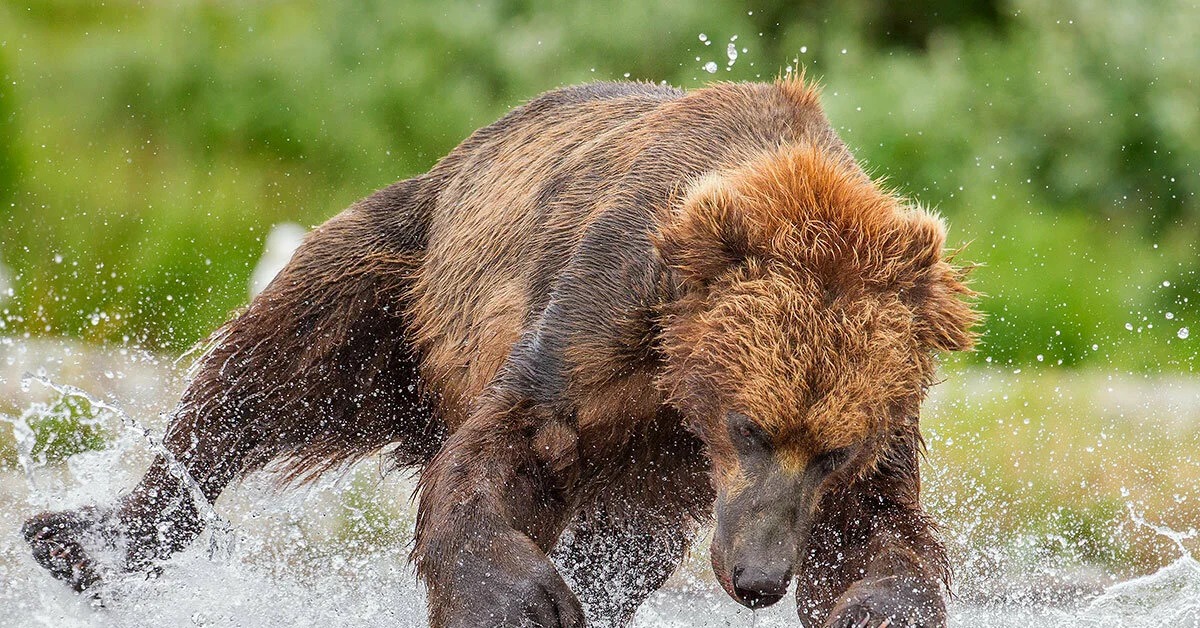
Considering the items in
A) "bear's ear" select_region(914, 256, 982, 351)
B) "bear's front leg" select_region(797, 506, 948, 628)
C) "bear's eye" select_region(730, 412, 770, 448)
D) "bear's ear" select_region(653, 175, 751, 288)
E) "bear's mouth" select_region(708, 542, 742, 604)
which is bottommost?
"bear's front leg" select_region(797, 506, 948, 628)

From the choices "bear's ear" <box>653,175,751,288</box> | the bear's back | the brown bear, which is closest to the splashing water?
the brown bear

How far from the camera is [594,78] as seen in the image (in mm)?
12000

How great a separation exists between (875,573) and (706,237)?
44.4 inches

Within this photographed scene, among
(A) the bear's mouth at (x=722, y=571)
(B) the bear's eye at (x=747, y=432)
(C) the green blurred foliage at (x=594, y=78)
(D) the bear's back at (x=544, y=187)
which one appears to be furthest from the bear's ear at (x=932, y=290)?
(C) the green blurred foliage at (x=594, y=78)

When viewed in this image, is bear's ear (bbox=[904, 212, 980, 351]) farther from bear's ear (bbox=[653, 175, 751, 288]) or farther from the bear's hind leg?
the bear's hind leg

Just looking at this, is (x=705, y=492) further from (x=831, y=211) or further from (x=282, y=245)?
(x=282, y=245)

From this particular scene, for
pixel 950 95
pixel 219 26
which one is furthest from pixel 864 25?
pixel 219 26

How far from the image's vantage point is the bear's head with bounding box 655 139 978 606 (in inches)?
161

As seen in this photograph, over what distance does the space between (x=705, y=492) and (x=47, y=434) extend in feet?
15.4

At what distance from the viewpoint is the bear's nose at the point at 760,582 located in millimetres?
3998

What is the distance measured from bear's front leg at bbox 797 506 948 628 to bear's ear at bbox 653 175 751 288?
0.92 m

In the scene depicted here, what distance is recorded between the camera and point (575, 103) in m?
6.07

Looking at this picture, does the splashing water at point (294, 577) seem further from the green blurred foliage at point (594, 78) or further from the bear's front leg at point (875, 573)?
the green blurred foliage at point (594, 78)

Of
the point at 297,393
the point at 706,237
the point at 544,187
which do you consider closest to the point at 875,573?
the point at 706,237
